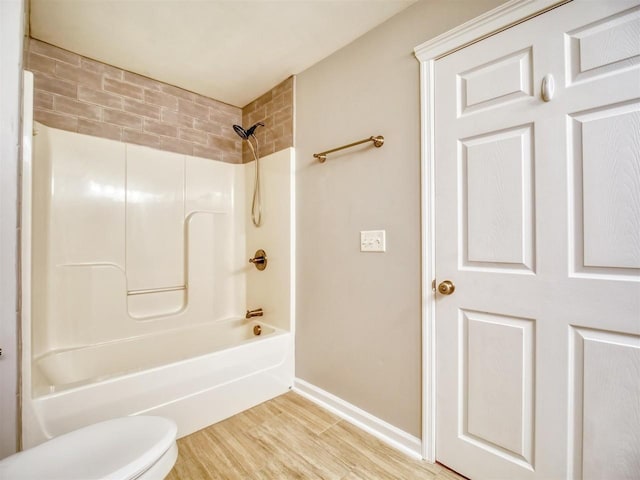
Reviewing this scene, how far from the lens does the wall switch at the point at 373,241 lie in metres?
1.59

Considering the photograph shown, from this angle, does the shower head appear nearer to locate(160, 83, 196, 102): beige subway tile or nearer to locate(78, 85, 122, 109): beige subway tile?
locate(160, 83, 196, 102): beige subway tile

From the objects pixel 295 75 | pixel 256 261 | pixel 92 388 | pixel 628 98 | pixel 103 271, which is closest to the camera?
pixel 628 98

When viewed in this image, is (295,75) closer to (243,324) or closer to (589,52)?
(589,52)

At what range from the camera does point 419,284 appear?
1444 millimetres

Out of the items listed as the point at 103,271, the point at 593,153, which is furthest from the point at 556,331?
the point at 103,271

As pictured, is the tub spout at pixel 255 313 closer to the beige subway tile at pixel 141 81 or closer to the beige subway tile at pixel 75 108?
the beige subway tile at pixel 75 108

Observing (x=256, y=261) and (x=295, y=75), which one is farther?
(x=256, y=261)

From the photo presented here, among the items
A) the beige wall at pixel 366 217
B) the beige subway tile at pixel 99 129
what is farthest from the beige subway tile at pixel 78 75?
the beige wall at pixel 366 217

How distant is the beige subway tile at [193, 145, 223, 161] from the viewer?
241 cm

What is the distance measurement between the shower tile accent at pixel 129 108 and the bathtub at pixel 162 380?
1.48m

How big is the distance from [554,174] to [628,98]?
29 cm

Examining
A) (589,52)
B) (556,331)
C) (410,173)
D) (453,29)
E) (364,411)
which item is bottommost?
(364,411)

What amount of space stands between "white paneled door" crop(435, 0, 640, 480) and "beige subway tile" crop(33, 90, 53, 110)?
233 cm

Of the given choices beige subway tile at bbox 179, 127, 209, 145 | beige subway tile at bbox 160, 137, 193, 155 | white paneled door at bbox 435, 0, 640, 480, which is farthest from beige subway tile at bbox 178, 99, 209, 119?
white paneled door at bbox 435, 0, 640, 480
